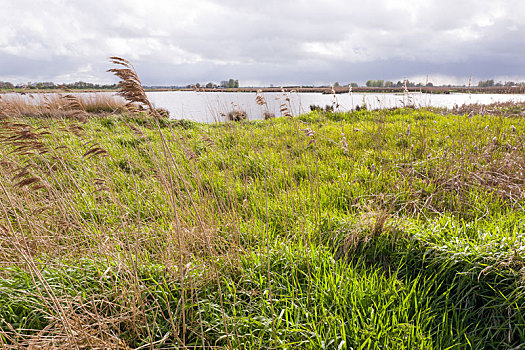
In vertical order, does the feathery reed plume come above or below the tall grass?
above

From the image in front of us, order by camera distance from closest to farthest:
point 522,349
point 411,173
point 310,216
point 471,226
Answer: point 522,349 → point 471,226 → point 310,216 → point 411,173

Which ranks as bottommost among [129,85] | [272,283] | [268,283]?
[272,283]

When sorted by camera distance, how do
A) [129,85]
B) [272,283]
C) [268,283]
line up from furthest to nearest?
[272,283] < [268,283] < [129,85]

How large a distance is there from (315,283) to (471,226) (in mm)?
1741

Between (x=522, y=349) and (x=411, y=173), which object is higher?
(x=411, y=173)

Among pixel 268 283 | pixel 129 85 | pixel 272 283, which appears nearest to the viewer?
pixel 129 85

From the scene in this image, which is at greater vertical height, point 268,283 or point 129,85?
point 129,85

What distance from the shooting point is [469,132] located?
20.2 feet

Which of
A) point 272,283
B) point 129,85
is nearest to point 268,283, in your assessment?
point 272,283

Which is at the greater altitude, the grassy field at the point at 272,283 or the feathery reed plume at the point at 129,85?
the feathery reed plume at the point at 129,85

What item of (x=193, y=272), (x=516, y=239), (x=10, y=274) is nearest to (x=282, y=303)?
(x=193, y=272)

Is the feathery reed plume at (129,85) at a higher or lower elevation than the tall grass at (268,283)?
higher

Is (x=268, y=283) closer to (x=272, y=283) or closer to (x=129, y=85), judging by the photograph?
(x=272, y=283)

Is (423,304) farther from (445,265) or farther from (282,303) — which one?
(282,303)
